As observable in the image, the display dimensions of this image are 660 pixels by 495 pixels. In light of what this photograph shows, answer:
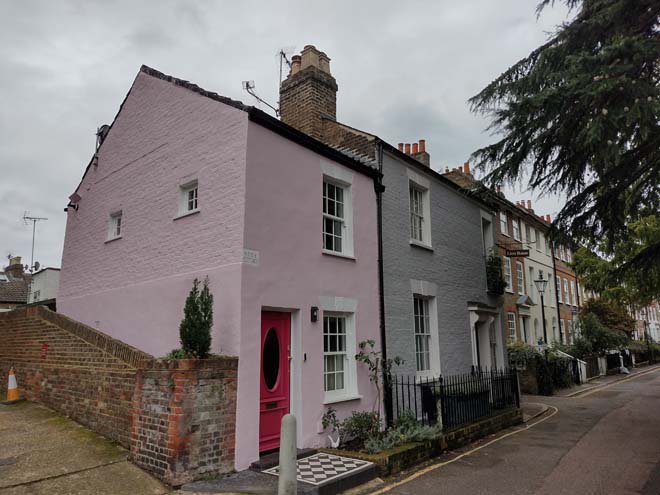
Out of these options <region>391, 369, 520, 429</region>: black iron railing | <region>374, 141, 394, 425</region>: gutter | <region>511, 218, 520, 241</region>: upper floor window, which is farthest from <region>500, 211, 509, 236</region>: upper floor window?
<region>374, 141, 394, 425</region>: gutter

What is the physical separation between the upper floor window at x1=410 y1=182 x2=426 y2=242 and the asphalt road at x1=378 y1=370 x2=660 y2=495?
208 inches

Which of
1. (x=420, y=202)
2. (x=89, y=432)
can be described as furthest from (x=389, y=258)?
(x=89, y=432)

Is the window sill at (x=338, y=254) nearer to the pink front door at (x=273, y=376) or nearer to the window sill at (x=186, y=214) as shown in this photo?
the pink front door at (x=273, y=376)

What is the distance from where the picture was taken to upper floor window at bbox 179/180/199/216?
31.2 feet

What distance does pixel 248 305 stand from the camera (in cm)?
771

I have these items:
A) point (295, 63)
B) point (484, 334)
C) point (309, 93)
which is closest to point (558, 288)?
point (484, 334)

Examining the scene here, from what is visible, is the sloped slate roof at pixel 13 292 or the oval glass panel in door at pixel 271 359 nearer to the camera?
the oval glass panel in door at pixel 271 359

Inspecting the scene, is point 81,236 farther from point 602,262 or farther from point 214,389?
point 602,262

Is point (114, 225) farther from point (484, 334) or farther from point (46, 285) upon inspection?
point (484, 334)

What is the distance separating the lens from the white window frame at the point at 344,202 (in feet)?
32.7

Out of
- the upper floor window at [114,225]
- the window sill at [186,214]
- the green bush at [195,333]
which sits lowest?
the green bush at [195,333]

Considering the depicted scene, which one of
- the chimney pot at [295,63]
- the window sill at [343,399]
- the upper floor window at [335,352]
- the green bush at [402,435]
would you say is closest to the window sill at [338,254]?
the upper floor window at [335,352]

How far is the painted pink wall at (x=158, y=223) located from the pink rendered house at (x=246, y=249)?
4cm

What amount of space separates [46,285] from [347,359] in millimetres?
16199
